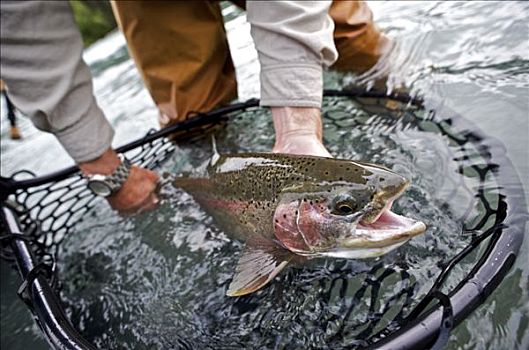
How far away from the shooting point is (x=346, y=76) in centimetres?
211

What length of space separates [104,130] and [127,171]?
149 millimetres

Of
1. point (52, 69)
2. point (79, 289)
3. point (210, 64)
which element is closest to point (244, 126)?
point (210, 64)

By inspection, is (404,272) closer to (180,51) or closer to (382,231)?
(382,231)

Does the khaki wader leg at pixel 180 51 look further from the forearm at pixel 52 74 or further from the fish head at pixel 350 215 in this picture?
the fish head at pixel 350 215

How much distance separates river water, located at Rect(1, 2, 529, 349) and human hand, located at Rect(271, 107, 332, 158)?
25cm

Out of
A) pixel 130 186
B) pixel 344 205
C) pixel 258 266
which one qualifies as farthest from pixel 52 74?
pixel 344 205

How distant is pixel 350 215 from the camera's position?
0.99 m

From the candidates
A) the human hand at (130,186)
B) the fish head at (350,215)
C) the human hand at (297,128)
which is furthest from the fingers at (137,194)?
the fish head at (350,215)

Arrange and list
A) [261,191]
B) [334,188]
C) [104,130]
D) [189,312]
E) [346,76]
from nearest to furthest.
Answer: [334,188] < [261,191] < [189,312] < [104,130] < [346,76]

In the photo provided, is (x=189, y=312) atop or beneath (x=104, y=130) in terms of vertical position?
beneath

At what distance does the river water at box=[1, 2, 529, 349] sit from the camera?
112cm

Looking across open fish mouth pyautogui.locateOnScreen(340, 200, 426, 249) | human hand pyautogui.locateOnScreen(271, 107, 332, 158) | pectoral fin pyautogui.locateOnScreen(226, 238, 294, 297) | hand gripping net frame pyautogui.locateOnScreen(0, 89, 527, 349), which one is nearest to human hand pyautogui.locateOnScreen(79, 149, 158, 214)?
hand gripping net frame pyautogui.locateOnScreen(0, 89, 527, 349)

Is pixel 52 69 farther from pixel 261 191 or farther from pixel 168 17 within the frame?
pixel 261 191

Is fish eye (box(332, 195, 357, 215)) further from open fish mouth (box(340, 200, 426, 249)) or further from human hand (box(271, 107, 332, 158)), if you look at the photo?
human hand (box(271, 107, 332, 158))
